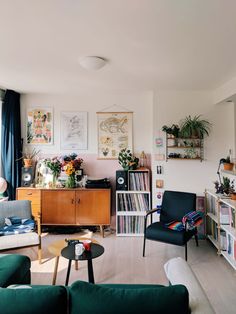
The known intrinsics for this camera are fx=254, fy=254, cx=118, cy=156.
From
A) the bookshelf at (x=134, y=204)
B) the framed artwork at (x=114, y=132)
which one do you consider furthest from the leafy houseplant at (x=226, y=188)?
the framed artwork at (x=114, y=132)

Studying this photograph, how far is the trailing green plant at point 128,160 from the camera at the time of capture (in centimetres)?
410

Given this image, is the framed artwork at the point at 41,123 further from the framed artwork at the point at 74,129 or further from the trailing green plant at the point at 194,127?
the trailing green plant at the point at 194,127

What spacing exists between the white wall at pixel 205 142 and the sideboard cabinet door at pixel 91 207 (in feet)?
2.74

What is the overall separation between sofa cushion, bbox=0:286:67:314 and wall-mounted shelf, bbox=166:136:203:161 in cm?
310

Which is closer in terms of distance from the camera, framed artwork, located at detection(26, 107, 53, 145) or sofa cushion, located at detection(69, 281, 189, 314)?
sofa cushion, located at detection(69, 281, 189, 314)

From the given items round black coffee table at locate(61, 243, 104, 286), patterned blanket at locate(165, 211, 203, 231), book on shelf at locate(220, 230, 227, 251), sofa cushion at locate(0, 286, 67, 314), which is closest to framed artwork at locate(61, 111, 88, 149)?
patterned blanket at locate(165, 211, 203, 231)

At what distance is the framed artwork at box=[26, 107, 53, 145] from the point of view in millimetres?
4449

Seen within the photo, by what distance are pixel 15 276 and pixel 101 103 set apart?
307 centimetres

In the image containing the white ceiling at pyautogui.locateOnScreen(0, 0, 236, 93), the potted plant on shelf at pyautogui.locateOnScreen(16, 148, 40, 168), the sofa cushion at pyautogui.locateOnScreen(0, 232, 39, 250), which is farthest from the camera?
the potted plant on shelf at pyautogui.locateOnScreen(16, 148, 40, 168)

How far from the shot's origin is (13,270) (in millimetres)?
2082

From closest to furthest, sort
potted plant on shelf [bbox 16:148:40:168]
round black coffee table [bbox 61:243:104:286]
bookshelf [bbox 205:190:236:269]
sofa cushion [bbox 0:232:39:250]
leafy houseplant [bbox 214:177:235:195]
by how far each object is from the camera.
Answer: round black coffee table [bbox 61:243:104:286], sofa cushion [bbox 0:232:39:250], bookshelf [bbox 205:190:236:269], leafy houseplant [bbox 214:177:235:195], potted plant on shelf [bbox 16:148:40:168]

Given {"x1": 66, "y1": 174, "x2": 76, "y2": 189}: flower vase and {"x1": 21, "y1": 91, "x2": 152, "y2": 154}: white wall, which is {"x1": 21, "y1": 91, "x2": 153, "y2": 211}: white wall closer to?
{"x1": 21, "y1": 91, "x2": 152, "y2": 154}: white wall

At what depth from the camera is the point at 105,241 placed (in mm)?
3871

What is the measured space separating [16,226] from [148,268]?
5.71 ft
